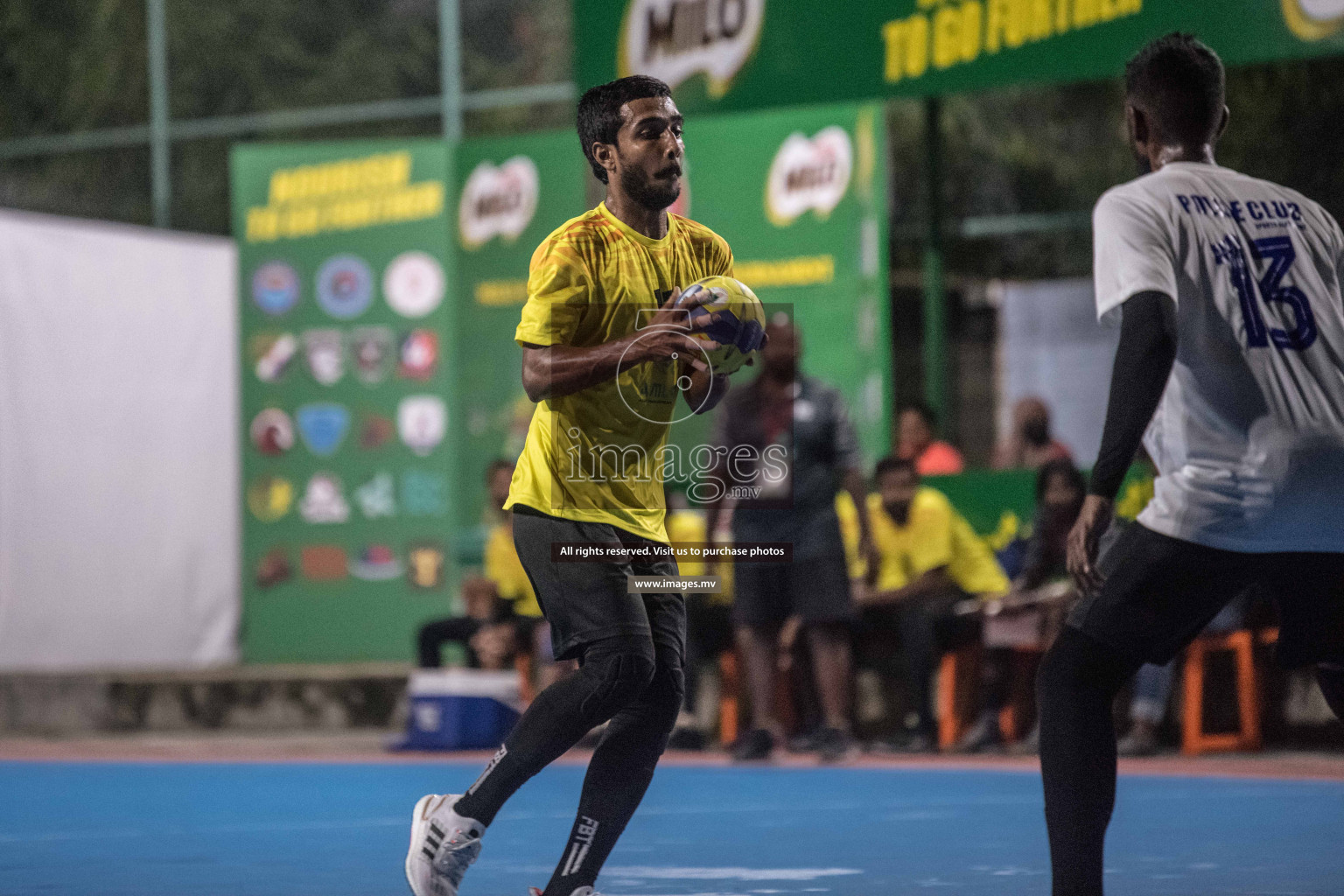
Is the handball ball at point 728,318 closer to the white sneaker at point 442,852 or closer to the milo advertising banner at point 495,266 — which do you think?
the white sneaker at point 442,852

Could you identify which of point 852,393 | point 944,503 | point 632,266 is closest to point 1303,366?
point 632,266

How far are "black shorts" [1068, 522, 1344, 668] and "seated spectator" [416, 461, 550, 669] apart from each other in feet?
25.9

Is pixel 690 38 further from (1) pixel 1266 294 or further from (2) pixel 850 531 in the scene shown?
(1) pixel 1266 294

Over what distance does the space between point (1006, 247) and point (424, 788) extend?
22.5ft

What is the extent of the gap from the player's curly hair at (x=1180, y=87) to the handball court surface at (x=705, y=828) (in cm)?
225

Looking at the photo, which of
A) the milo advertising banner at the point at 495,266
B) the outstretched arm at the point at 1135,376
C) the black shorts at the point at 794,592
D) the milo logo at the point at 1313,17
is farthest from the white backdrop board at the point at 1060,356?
the outstretched arm at the point at 1135,376

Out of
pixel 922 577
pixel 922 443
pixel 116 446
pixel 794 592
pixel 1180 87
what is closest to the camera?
pixel 1180 87

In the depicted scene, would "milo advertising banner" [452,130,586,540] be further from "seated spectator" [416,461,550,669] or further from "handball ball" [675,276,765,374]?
"handball ball" [675,276,765,374]

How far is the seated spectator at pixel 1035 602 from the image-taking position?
424 inches

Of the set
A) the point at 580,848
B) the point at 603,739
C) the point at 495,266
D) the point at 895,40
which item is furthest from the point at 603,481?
the point at 495,266

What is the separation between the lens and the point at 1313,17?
35.2 feet

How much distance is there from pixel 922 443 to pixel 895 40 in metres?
2.44

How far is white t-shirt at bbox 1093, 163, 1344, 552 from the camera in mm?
4273

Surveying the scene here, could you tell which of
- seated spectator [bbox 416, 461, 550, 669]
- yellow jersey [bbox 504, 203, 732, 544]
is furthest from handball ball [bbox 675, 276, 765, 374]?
seated spectator [bbox 416, 461, 550, 669]
